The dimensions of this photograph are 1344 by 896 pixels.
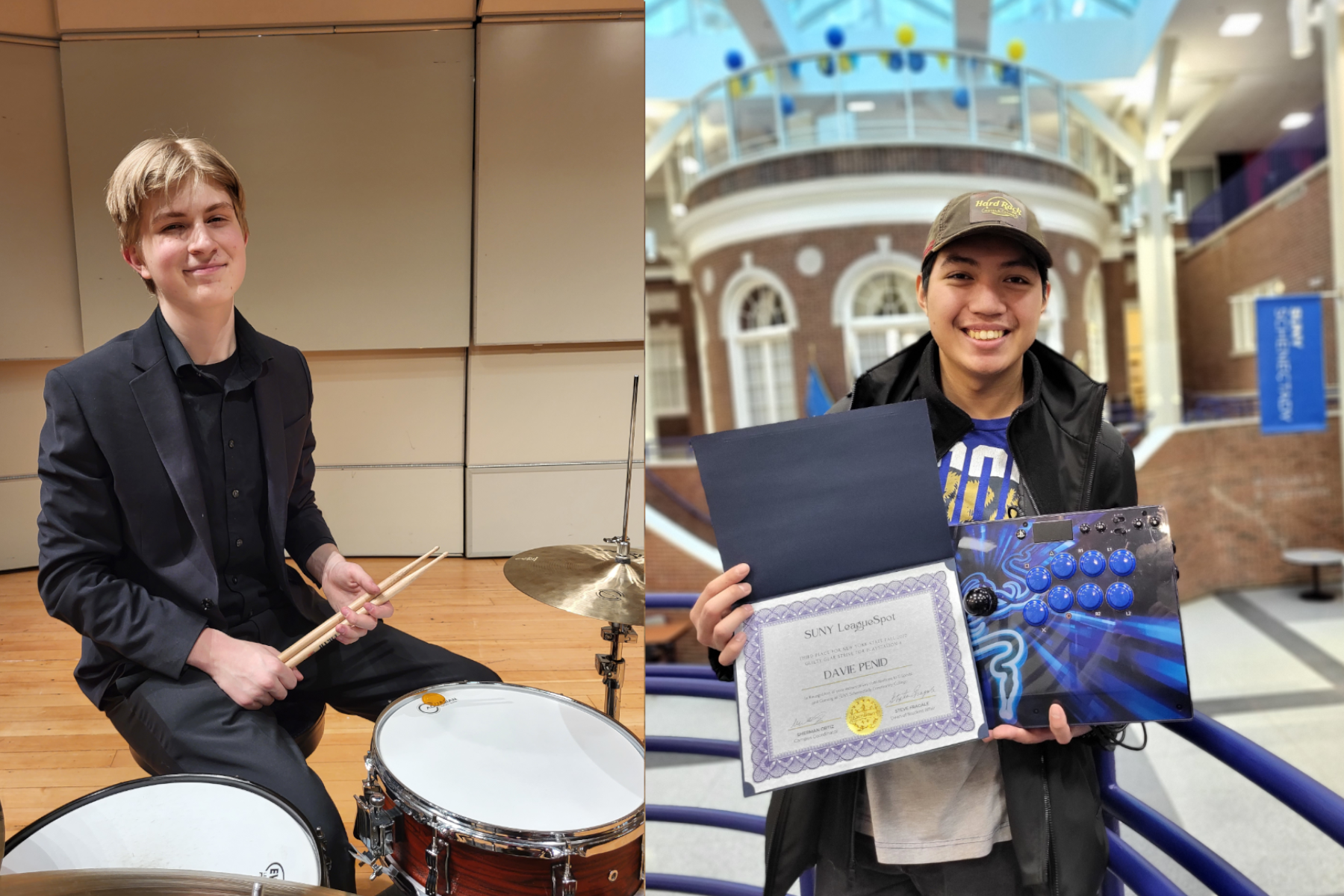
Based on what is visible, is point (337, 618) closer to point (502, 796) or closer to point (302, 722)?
point (302, 722)

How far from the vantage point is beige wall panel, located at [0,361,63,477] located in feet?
2.98

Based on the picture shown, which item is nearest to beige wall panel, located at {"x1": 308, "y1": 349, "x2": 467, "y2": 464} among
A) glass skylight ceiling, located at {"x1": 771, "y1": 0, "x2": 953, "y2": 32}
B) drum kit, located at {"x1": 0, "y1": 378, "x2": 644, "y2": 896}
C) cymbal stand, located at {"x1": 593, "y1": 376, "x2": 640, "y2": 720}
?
cymbal stand, located at {"x1": 593, "y1": 376, "x2": 640, "y2": 720}

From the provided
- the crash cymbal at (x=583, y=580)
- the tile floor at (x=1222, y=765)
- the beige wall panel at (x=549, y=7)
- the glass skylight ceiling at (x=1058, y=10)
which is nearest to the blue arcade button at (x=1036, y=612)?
the crash cymbal at (x=583, y=580)

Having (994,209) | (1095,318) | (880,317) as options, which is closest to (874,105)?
(880,317)

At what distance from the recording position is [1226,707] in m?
3.44

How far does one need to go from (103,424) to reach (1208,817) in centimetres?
379

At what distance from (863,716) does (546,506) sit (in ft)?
1.69

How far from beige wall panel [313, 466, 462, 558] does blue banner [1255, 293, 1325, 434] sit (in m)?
3.49

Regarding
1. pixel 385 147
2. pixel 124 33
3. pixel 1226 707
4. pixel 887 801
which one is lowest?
pixel 1226 707

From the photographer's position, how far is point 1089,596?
30.6 inches

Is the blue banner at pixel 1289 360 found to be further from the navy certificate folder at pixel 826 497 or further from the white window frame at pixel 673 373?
the navy certificate folder at pixel 826 497

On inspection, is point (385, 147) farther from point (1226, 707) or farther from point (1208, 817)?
point (1226, 707)

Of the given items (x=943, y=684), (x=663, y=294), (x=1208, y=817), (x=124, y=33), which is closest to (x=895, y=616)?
(x=943, y=684)

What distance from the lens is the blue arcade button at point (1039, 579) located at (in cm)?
78
